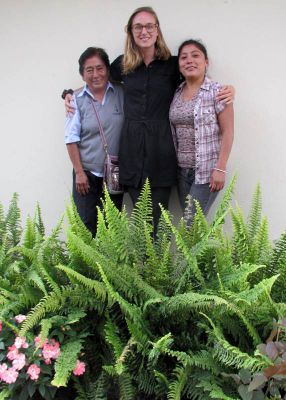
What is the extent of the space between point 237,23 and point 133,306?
2478 millimetres

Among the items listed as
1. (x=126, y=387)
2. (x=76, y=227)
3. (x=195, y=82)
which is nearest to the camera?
(x=126, y=387)

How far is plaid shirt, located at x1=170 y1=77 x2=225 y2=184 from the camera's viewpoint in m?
3.34

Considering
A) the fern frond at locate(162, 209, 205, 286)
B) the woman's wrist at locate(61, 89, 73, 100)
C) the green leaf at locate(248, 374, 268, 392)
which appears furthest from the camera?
the woman's wrist at locate(61, 89, 73, 100)

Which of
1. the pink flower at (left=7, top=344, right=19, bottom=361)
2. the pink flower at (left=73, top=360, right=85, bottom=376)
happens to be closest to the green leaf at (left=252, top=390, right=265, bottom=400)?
the pink flower at (left=73, top=360, right=85, bottom=376)

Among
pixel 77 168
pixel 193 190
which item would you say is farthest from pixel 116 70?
pixel 193 190

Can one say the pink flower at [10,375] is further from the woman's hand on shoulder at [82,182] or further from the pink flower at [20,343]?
the woman's hand on shoulder at [82,182]

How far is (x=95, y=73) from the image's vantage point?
3549 mm

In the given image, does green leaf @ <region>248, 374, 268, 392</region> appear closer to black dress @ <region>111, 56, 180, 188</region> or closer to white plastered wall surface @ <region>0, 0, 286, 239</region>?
black dress @ <region>111, 56, 180, 188</region>

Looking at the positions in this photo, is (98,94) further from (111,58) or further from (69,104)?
(111,58)

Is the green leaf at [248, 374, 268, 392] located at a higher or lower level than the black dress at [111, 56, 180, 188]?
lower

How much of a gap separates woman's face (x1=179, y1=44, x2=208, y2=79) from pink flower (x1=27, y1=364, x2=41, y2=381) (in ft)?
7.23

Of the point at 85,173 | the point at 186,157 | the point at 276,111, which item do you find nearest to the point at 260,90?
the point at 276,111

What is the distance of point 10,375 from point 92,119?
2.11 metres

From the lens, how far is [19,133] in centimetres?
420
